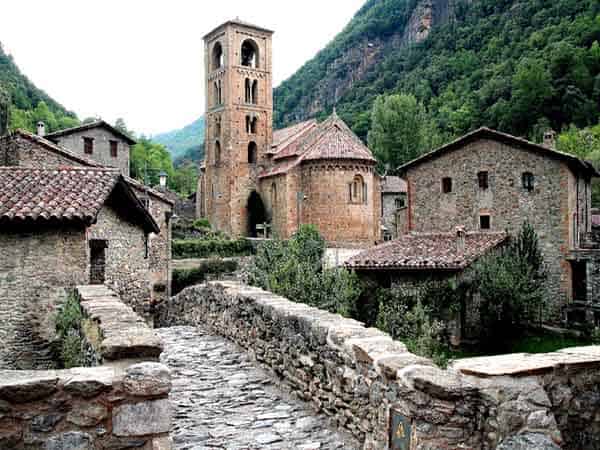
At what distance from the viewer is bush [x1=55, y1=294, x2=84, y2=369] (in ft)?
22.7

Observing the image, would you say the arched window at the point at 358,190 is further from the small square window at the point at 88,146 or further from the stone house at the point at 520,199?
the small square window at the point at 88,146

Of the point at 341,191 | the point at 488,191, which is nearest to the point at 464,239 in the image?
the point at 488,191

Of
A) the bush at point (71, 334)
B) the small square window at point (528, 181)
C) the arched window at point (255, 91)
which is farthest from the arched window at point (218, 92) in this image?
the bush at point (71, 334)

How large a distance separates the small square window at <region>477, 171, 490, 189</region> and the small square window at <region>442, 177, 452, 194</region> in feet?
4.42

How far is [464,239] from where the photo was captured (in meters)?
24.0

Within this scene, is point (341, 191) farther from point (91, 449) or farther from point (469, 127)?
point (91, 449)

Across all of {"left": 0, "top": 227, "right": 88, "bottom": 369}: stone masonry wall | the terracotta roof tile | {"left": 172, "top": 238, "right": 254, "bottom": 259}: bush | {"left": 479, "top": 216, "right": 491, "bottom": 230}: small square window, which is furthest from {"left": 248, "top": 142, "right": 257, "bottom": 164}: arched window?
{"left": 0, "top": 227, "right": 88, "bottom": 369}: stone masonry wall

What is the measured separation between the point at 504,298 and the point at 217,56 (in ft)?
123

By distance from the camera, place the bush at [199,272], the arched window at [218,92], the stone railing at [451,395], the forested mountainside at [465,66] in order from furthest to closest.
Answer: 1. the forested mountainside at [465,66]
2. the arched window at [218,92]
3. the bush at [199,272]
4. the stone railing at [451,395]

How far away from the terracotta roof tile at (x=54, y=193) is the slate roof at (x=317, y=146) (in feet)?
100

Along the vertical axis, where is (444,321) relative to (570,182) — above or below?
below

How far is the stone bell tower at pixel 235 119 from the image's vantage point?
157 ft

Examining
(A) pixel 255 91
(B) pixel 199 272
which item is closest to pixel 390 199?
(A) pixel 255 91

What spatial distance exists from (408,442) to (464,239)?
20966mm
